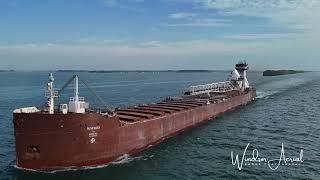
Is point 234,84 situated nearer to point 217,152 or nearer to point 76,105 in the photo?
point 217,152

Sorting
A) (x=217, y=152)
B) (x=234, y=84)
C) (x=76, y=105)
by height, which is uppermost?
(x=234, y=84)

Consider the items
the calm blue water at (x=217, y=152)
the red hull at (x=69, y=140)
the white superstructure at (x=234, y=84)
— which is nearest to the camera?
the red hull at (x=69, y=140)

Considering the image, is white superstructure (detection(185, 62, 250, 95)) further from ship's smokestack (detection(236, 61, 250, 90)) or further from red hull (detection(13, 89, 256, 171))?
red hull (detection(13, 89, 256, 171))

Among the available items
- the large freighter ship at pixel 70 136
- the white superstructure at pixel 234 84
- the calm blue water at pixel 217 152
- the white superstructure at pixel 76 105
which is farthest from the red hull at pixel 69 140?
the white superstructure at pixel 234 84

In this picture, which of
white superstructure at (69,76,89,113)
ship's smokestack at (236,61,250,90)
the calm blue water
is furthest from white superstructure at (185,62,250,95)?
white superstructure at (69,76,89,113)

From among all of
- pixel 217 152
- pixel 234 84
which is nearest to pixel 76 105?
pixel 217 152

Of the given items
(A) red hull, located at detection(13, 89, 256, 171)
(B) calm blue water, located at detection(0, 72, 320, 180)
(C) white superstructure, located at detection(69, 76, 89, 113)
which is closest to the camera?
(A) red hull, located at detection(13, 89, 256, 171)

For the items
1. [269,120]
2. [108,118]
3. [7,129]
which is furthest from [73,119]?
[269,120]

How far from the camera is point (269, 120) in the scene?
5147 centimetres

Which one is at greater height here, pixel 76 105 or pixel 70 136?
pixel 76 105

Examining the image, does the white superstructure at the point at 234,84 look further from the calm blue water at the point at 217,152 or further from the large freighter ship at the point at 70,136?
the large freighter ship at the point at 70,136

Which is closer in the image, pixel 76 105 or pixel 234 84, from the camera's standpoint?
pixel 76 105

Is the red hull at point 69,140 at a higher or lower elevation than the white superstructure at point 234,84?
lower

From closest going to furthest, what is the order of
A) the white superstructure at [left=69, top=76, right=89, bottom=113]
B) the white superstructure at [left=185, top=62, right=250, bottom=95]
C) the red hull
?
the red hull → the white superstructure at [left=69, top=76, right=89, bottom=113] → the white superstructure at [left=185, top=62, right=250, bottom=95]
